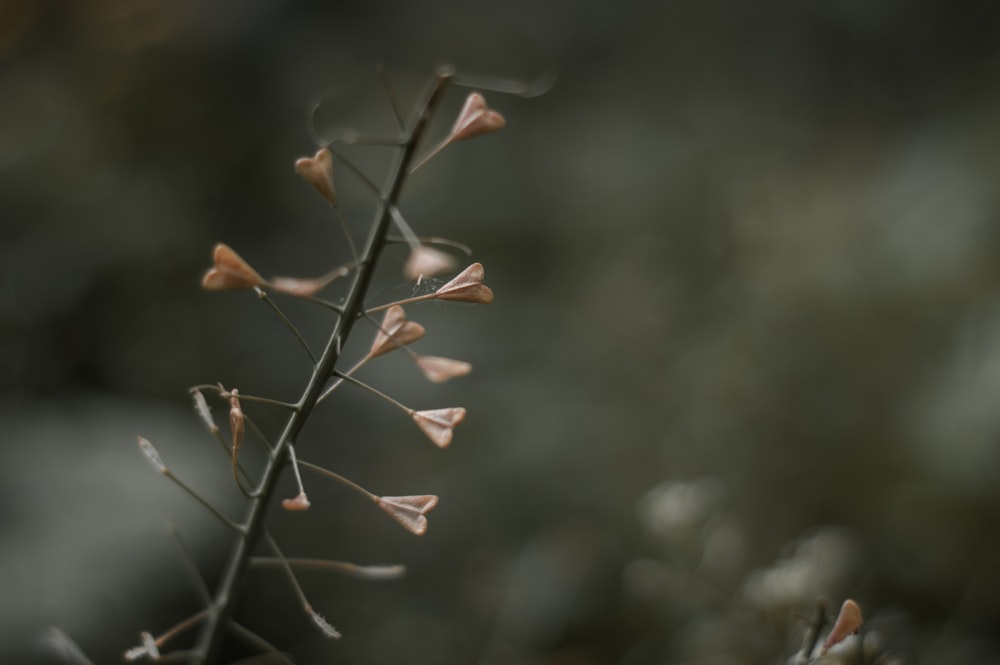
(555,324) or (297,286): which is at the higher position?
(297,286)

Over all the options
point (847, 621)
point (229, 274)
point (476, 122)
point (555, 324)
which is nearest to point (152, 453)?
point (229, 274)

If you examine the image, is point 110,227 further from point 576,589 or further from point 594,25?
point 594,25

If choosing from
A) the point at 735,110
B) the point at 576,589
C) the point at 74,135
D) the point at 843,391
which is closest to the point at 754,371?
the point at 843,391

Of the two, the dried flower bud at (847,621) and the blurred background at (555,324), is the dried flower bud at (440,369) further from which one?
the blurred background at (555,324)

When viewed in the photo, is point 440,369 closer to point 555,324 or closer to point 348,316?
point 348,316

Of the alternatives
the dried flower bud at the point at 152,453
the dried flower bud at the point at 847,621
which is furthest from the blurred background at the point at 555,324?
the dried flower bud at the point at 152,453

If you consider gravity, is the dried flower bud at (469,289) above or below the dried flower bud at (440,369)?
above

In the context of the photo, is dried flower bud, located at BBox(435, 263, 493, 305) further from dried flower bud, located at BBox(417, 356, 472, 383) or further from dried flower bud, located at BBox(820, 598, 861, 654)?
dried flower bud, located at BBox(820, 598, 861, 654)
